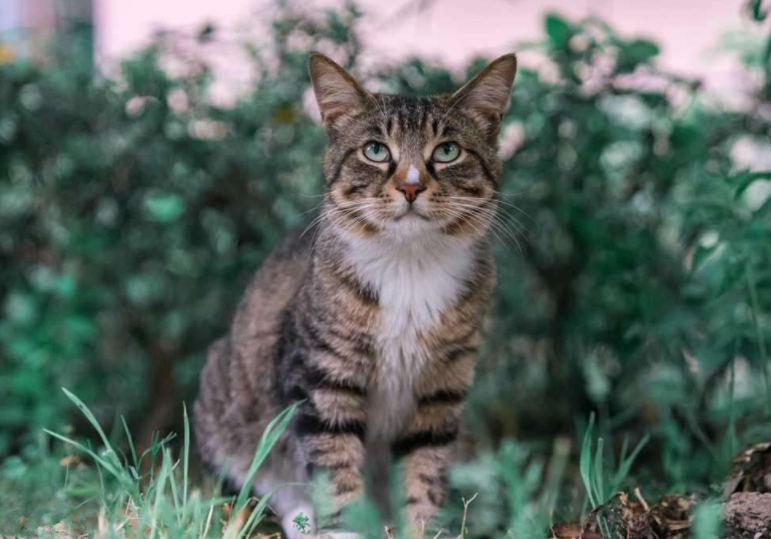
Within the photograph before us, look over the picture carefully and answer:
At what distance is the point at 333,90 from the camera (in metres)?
2.84

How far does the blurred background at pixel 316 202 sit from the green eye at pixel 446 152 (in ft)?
2.28

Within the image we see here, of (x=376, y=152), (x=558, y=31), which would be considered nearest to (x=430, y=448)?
(x=376, y=152)

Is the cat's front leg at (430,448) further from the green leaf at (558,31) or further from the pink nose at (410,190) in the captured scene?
the green leaf at (558,31)

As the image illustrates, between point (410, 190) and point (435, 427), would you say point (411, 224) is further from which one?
point (435, 427)

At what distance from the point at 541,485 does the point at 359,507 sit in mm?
1563

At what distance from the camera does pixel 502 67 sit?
279 centimetres

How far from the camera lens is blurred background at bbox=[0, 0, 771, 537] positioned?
371 cm

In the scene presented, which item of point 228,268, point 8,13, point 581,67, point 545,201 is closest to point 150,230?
point 228,268

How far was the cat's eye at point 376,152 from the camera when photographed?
2.74 meters

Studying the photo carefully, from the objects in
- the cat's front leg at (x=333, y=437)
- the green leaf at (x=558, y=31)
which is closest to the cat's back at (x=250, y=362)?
the cat's front leg at (x=333, y=437)

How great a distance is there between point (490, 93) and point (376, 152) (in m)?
0.41

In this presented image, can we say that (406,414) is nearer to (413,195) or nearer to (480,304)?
(480,304)

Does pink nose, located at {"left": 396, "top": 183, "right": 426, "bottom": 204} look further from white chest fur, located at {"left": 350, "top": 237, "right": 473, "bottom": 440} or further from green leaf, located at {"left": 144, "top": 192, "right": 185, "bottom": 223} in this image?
green leaf, located at {"left": 144, "top": 192, "right": 185, "bottom": 223}

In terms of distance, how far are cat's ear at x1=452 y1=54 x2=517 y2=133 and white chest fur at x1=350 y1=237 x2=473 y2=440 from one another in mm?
Answer: 432
